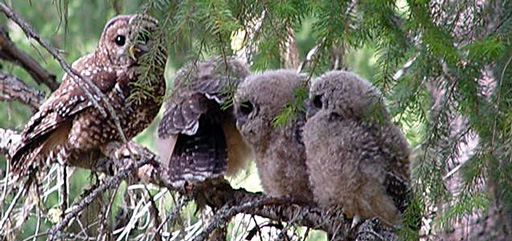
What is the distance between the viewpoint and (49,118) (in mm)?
4543

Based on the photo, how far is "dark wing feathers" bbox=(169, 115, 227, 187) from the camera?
3801 mm

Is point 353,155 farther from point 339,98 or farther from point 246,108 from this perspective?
point 246,108

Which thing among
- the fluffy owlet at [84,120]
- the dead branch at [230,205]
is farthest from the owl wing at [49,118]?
the dead branch at [230,205]

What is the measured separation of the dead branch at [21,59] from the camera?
5.04 metres

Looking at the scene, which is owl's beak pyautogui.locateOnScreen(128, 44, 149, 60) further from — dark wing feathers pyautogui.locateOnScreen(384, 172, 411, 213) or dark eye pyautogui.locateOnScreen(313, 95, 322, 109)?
dark wing feathers pyautogui.locateOnScreen(384, 172, 411, 213)

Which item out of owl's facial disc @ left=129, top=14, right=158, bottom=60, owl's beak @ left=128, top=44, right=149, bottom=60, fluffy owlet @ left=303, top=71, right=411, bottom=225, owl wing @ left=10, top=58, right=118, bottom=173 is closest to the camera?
owl's facial disc @ left=129, top=14, right=158, bottom=60

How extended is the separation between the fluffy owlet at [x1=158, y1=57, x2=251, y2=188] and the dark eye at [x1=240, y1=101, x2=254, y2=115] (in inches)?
2.3

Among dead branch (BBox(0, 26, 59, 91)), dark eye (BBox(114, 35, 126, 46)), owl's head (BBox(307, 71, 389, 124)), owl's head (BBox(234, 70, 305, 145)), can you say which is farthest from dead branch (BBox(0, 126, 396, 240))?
dead branch (BBox(0, 26, 59, 91))

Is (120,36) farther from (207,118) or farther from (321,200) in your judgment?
(321,200)

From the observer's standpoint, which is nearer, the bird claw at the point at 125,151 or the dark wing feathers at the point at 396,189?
the dark wing feathers at the point at 396,189

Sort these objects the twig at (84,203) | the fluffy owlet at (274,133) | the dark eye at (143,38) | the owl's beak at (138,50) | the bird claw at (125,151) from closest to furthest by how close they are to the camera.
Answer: the twig at (84,203) < the dark eye at (143,38) < the fluffy owlet at (274,133) < the owl's beak at (138,50) < the bird claw at (125,151)

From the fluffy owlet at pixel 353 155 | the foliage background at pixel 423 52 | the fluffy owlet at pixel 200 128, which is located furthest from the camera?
the fluffy owlet at pixel 200 128

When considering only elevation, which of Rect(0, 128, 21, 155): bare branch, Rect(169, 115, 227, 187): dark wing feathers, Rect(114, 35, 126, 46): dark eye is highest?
Rect(114, 35, 126, 46): dark eye

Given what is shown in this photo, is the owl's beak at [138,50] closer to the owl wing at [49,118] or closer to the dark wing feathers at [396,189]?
the owl wing at [49,118]
